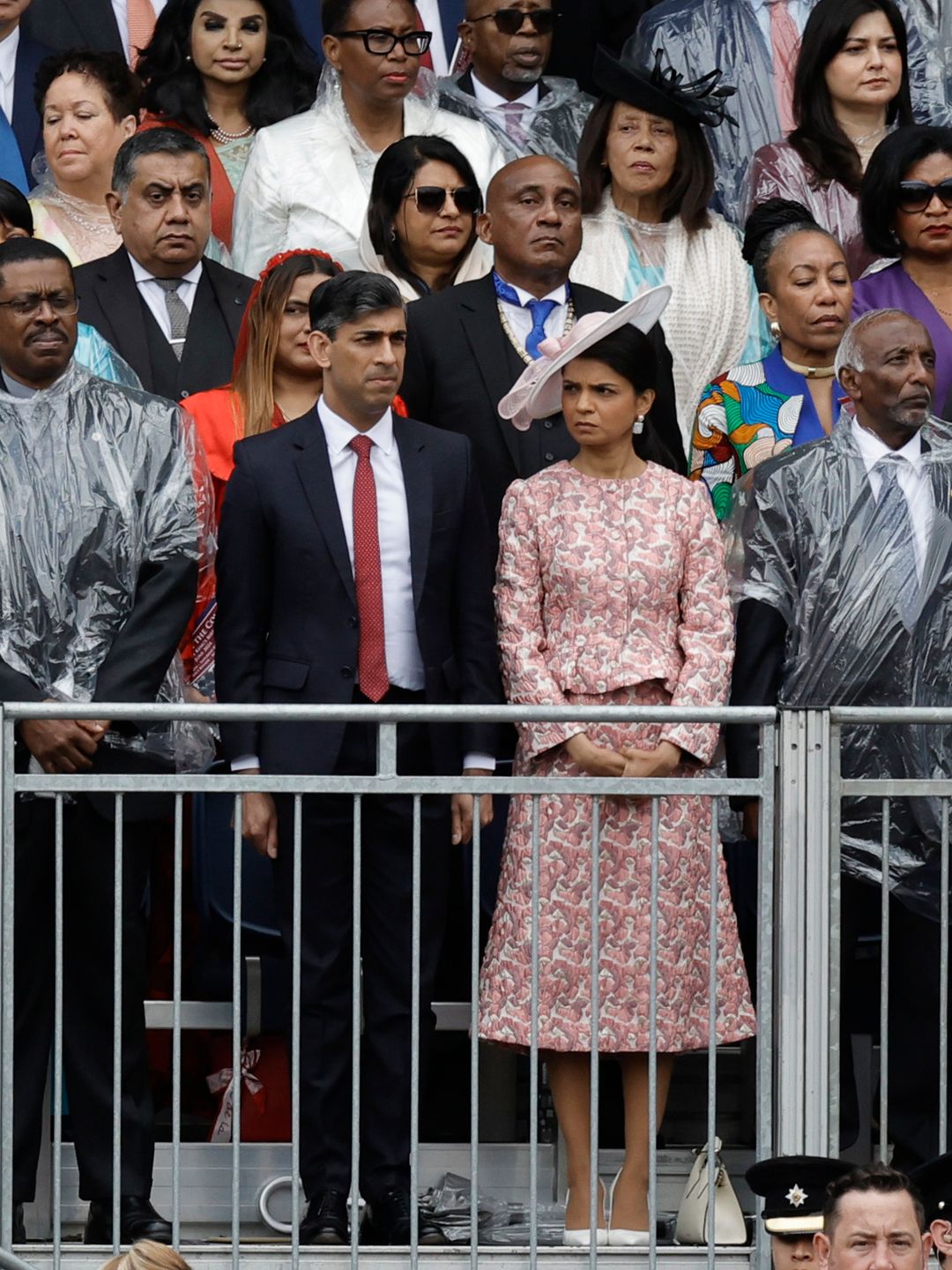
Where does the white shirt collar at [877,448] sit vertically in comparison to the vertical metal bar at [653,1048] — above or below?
above

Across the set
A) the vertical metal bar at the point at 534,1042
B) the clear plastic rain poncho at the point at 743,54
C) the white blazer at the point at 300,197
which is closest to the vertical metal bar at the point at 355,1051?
the vertical metal bar at the point at 534,1042

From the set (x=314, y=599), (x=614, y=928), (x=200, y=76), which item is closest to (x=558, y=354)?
(x=314, y=599)

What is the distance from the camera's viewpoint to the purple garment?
8.18m

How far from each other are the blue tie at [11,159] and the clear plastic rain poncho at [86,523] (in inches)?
101

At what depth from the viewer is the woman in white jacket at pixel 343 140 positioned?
8852 millimetres

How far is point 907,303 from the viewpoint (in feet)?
27.3

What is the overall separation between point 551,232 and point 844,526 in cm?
130

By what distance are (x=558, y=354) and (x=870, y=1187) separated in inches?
99.0

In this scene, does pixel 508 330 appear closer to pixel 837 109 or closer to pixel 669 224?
pixel 669 224

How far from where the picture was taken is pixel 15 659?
6949mm

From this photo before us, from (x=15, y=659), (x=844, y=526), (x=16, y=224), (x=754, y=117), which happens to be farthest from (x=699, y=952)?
(x=754, y=117)

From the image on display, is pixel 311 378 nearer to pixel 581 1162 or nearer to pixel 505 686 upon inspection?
pixel 505 686

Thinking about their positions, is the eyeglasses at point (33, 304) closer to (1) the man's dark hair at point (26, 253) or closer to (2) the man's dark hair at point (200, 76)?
(1) the man's dark hair at point (26, 253)

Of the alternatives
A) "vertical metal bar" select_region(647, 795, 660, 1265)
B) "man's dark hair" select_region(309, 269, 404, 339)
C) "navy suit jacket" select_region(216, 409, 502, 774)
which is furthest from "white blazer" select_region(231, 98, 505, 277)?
"vertical metal bar" select_region(647, 795, 660, 1265)
